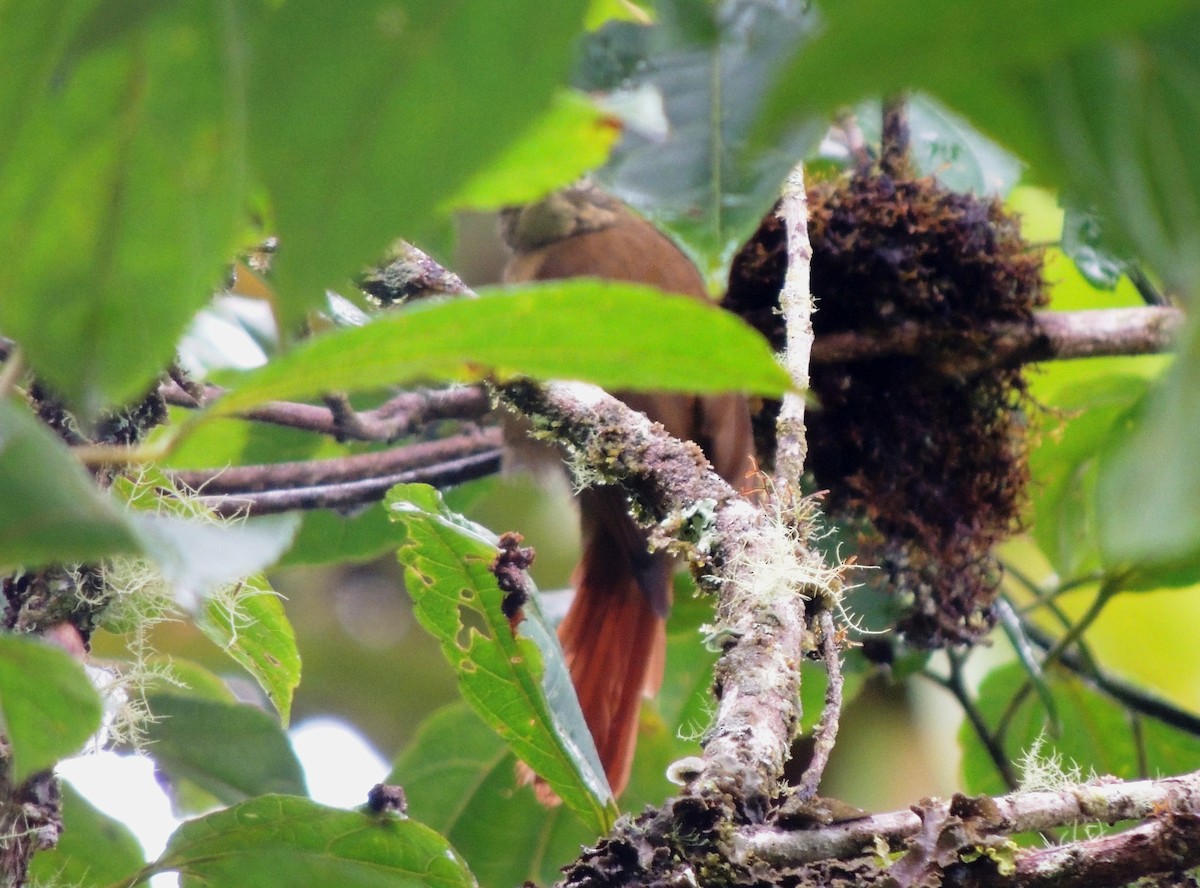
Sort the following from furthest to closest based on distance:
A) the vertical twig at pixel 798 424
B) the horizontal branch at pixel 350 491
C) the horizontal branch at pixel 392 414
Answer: the horizontal branch at pixel 392 414, the horizontal branch at pixel 350 491, the vertical twig at pixel 798 424

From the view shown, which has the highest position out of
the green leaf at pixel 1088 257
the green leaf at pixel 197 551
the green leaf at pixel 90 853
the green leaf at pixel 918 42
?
the green leaf at pixel 1088 257

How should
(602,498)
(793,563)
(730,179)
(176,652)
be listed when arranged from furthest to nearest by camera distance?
(176,652) → (602,498) → (793,563) → (730,179)

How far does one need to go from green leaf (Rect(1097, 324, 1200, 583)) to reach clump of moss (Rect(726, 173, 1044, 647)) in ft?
4.87

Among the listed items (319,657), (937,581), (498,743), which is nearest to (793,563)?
(937,581)

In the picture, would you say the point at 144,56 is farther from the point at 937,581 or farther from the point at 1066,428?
the point at 1066,428

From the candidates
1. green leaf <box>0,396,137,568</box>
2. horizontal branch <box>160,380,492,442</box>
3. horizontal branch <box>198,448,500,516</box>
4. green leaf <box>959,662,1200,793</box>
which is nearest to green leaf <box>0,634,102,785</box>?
green leaf <box>0,396,137,568</box>

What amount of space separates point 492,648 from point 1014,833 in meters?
0.50

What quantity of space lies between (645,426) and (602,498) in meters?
0.70

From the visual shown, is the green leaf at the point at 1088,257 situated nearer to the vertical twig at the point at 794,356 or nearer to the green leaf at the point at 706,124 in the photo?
the vertical twig at the point at 794,356

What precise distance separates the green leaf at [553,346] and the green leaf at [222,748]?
37.8 inches

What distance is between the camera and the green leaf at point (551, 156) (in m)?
0.47

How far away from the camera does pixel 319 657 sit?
3543 millimetres

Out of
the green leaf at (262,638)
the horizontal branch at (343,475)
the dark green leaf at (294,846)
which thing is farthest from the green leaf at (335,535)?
the dark green leaf at (294,846)

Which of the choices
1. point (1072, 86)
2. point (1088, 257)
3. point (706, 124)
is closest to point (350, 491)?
point (706, 124)
